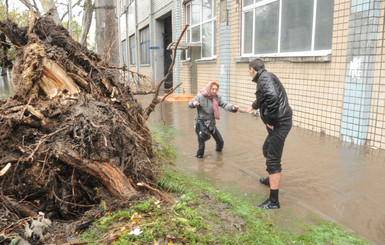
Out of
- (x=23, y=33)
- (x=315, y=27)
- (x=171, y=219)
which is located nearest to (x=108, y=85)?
(x=23, y=33)

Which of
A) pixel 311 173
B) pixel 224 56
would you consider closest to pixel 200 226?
pixel 311 173

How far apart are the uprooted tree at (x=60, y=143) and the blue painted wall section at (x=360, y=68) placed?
435 centimetres

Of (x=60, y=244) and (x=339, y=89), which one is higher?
(x=339, y=89)

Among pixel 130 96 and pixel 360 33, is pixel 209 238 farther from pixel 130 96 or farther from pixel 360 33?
pixel 360 33

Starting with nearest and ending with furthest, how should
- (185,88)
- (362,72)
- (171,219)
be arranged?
(171,219)
(362,72)
(185,88)

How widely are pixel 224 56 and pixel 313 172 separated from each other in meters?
7.18

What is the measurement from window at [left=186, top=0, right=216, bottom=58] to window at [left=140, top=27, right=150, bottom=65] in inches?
326

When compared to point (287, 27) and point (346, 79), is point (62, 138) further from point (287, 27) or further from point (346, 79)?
point (287, 27)

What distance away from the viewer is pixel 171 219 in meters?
2.99

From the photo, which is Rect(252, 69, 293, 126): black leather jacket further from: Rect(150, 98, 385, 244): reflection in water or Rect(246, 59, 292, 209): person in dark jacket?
Rect(150, 98, 385, 244): reflection in water

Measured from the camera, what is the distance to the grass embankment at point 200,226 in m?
2.77

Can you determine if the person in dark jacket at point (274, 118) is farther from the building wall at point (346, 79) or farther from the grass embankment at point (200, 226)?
the building wall at point (346, 79)

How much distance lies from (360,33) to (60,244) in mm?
6043

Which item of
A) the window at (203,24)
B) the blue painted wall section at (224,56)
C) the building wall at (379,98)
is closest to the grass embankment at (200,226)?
the building wall at (379,98)
